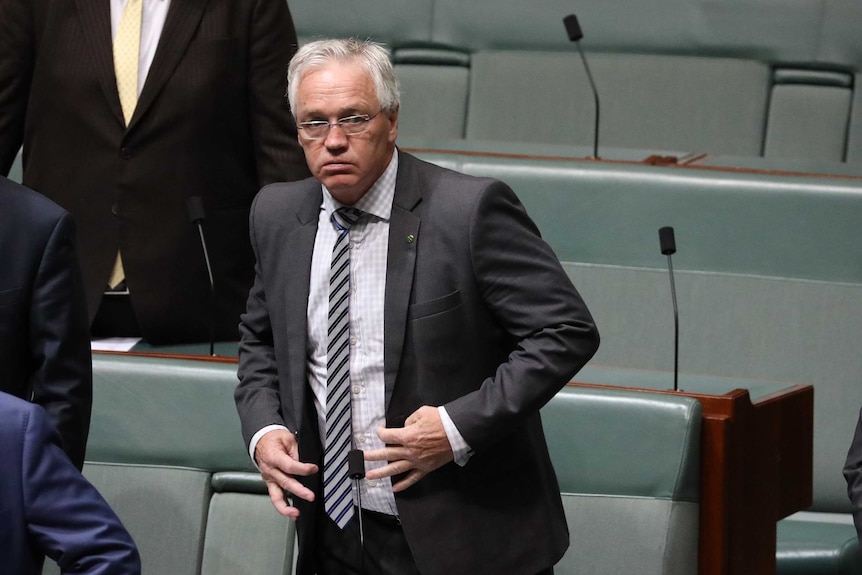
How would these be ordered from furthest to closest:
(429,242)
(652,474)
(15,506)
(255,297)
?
(652,474)
(255,297)
(429,242)
(15,506)

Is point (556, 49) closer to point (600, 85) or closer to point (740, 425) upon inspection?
point (600, 85)

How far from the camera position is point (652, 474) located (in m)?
1.52

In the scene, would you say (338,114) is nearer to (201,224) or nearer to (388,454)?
(388,454)

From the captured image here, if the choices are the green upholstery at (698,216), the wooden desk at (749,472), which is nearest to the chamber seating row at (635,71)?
the green upholstery at (698,216)

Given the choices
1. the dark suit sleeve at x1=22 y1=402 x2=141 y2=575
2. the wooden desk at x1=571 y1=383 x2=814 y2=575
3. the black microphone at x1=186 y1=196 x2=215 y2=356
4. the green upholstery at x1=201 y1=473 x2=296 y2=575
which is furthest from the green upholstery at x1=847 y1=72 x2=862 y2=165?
the dark suit sleeve at x1=22 y1=402 x2=141 y2=575

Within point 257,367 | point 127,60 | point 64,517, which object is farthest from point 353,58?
point 127,60

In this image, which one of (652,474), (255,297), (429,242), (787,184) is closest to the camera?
(429,242)

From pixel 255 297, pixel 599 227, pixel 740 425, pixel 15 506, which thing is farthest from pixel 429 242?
pixel 599 227

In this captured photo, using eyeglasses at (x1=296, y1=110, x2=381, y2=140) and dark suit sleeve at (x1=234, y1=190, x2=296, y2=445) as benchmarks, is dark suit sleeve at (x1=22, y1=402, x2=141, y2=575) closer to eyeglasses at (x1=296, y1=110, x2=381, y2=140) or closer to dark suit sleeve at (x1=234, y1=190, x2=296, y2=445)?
dark suit sleeve at (x1=234, y1=190, x2=296, y2=445)

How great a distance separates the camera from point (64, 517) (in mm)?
1030

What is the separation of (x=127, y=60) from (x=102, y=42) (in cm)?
4

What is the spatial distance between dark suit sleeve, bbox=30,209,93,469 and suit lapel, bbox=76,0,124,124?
0.47 meters

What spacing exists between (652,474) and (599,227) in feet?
2.45

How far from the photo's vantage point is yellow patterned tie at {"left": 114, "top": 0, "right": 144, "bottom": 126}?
1787 mm
